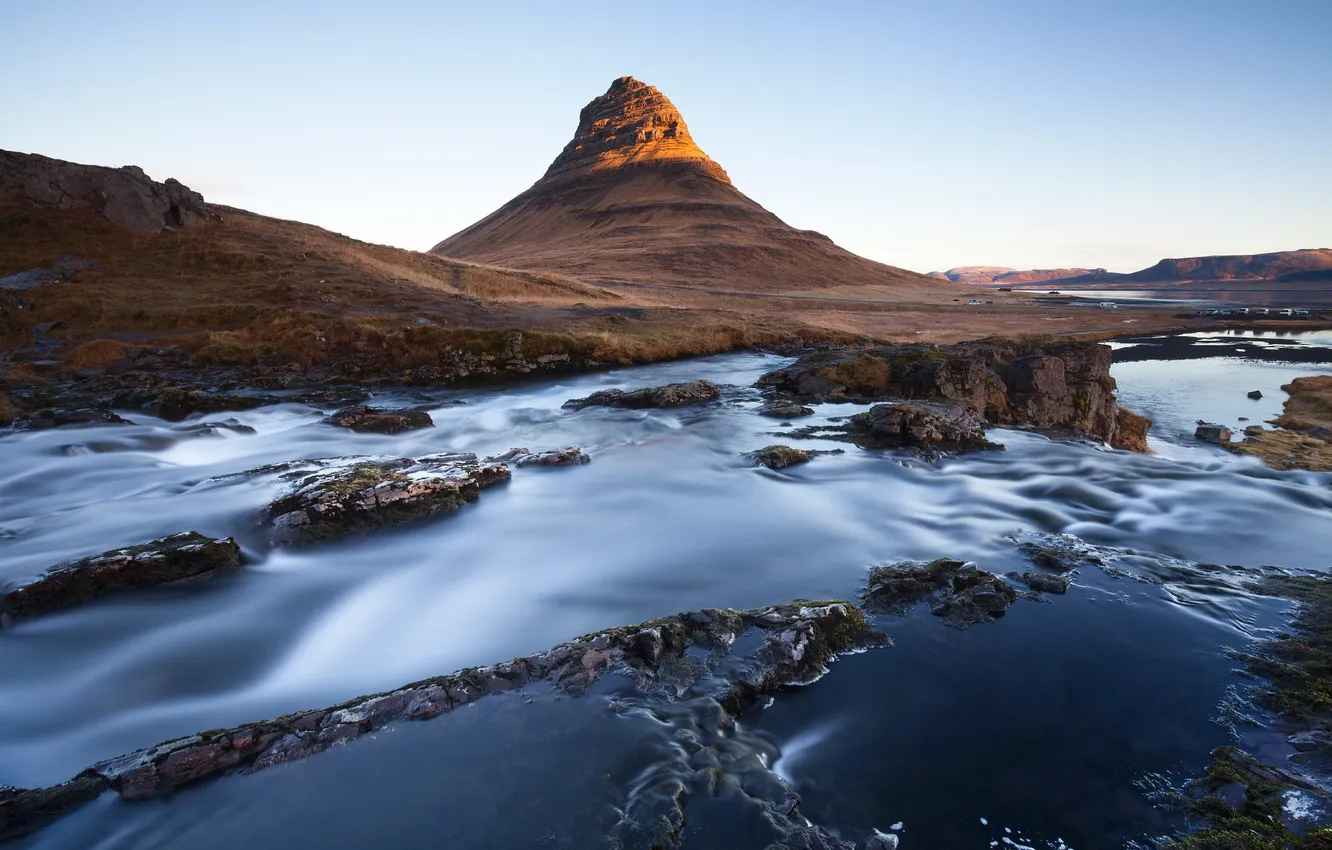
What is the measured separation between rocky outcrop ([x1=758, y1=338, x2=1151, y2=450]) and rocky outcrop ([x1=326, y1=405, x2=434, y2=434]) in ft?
34.8

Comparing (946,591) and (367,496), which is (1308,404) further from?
(367,496)

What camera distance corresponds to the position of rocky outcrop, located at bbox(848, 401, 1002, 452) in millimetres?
14969

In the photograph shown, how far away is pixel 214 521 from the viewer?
10422mm

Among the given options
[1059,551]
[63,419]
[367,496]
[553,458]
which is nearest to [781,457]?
[553,458]

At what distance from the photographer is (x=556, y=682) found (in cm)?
611

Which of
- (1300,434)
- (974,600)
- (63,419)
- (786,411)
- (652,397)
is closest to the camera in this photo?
(974,600)

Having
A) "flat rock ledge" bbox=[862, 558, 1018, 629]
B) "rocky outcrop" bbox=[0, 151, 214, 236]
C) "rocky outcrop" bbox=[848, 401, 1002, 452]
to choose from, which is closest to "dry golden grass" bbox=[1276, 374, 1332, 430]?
"rocky outcrop" bbox=[848, 401, 1002, 452]

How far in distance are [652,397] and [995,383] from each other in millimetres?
10263

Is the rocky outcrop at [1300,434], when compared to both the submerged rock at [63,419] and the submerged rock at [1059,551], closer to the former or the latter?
the submerged rock at [1059,551]

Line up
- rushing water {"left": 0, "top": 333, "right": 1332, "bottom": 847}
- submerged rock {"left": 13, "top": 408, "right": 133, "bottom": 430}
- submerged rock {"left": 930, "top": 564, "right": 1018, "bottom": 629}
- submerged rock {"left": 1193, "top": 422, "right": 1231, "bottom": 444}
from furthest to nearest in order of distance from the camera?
submerged rock {"left": 1193, "top": 422, "right": 1231, "bottom": 444}
submerged rock {"left": 13, "top": 408, "right": 133, "bottom": 430}
submerged rock {"left": 930, "top": 564, "right": 1018, "bottom": 629}
rushing water {"left": 0, "top": 333, "right": 1332, "bottom": 847}

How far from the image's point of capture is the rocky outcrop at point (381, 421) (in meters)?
16.7

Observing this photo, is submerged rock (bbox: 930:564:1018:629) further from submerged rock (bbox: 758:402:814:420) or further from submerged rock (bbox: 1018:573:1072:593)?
submerged rock (bbox: 758:402:814:420)

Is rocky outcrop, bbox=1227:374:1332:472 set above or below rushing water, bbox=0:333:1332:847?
below

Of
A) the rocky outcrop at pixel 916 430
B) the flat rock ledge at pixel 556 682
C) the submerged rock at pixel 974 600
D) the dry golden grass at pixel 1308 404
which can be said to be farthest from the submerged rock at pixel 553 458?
the dry golden grass at pixel 1308 404
